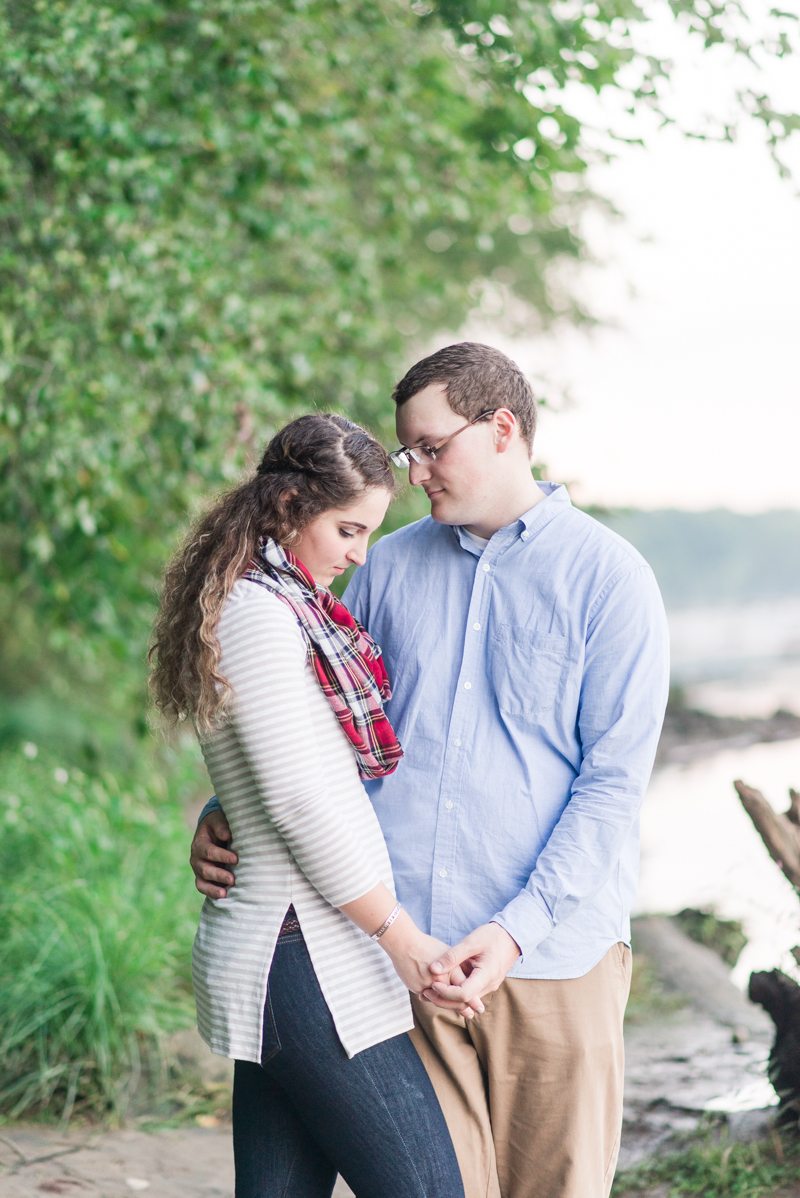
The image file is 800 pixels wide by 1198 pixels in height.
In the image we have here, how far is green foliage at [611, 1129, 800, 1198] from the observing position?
2.63 meters

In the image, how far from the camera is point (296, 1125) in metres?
1.63

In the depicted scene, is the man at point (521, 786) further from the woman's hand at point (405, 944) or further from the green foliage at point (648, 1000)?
the green foliage at point (648, 1000)

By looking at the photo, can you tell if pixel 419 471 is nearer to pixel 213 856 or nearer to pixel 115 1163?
pixel 213 856

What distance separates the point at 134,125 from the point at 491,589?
271cm

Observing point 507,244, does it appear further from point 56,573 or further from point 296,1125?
point 296,1125

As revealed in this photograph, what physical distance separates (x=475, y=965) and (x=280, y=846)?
0.34 metres

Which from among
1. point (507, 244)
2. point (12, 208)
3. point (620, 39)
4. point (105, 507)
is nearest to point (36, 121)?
point (12, 208)

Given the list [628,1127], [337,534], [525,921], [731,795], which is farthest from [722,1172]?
[731,795]

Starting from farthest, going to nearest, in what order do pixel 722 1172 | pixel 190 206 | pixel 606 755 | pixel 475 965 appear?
pixel 190 206 → pixel 722 1172 → pixel 606 755 → pixel 475 965

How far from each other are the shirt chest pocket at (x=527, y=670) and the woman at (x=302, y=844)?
Result: 22cm

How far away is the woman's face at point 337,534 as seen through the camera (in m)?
1.63

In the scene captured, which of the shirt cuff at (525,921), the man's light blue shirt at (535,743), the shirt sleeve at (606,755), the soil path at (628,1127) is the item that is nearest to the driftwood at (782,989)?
the soil path at (628,1127)

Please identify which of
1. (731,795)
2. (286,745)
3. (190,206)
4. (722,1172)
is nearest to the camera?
(286,745)

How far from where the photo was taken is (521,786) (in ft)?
5.68
